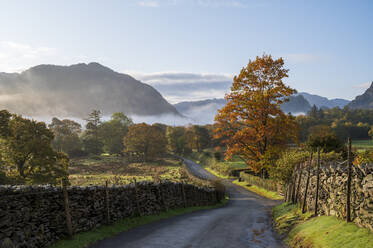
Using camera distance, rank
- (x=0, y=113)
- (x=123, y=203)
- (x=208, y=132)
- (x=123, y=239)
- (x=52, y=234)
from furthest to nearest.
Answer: (x=208, y=132), (x=0, y=113), (x=123, y=203), (x=123, y=239), (x=52, y=234)

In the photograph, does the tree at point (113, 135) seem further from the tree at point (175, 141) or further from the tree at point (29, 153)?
the tree at point (29, 153)

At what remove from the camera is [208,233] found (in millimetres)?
16656

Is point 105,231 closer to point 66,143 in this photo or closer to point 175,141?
point 66,143

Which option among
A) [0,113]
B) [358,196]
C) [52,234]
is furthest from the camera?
[0,113]

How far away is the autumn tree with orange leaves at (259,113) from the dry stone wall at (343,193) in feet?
66.2

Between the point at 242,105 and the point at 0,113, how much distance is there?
1088 inches

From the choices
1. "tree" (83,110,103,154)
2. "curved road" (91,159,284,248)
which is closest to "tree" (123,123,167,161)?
"tree" (83,110,103,154)

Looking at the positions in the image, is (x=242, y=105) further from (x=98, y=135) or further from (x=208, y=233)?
(x=98, y=135)

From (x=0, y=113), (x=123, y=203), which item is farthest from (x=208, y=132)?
(x=123, y=203)

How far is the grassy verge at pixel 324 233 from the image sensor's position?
11254 mm

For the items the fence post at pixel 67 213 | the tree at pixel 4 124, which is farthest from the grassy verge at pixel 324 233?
the tree at pixel 4 124

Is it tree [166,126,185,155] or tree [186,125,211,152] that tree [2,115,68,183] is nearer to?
tree [186,125,211,152]

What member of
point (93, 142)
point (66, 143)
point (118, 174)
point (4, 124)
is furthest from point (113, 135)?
point (4, 124)

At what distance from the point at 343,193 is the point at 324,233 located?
7.15ft
